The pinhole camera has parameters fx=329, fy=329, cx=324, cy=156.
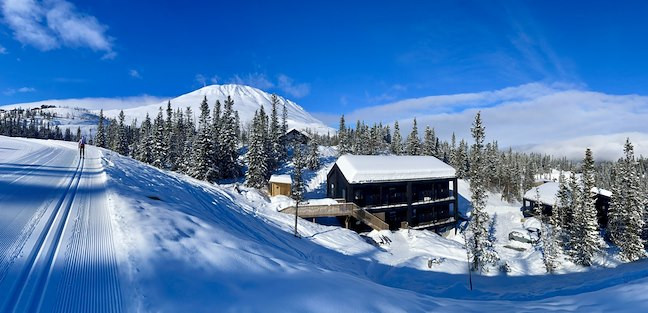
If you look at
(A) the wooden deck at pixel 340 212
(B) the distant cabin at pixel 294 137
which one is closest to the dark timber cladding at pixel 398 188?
(A) the wooden deck at pixel 340 212

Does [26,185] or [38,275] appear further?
[26,185]

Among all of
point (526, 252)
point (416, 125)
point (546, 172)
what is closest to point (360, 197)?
point (526, 252)

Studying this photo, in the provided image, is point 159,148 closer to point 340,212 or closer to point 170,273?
point 340,212

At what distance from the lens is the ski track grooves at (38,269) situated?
14.6ft

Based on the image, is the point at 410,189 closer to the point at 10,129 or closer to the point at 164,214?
the point at 164,214

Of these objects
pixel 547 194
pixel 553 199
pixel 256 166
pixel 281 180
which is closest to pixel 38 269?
pixel 281 180

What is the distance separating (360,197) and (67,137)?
487 feet

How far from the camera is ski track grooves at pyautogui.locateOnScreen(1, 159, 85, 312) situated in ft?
14.6

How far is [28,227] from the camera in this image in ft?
24.4

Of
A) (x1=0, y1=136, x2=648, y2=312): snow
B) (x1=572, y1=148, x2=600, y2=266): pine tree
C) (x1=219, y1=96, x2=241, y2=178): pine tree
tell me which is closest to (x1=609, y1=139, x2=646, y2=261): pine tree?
(x1=572, y1=148, x2=600, y2=266): pine tree

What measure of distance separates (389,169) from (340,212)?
803 cm

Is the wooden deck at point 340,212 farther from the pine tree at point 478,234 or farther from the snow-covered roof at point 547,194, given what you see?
the snow-covered roof at point 547,194

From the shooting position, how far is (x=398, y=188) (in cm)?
3431

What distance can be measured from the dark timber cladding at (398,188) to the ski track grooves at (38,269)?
2524 centimetres
